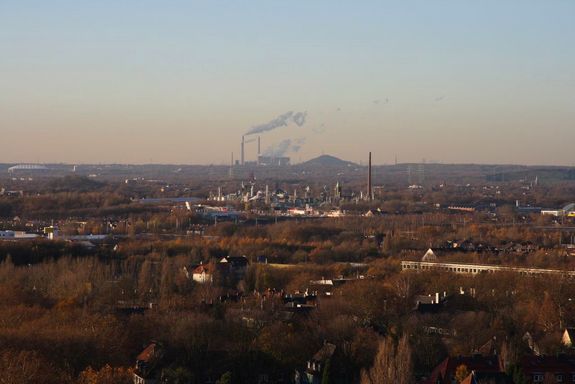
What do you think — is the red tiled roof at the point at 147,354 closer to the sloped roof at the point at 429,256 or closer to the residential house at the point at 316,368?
the residential house at the point at 316,368

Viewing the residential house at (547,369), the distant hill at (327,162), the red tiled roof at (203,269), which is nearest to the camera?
the residential house at (547,369)

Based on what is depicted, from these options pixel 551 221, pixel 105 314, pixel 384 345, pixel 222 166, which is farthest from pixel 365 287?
pixel 222 166

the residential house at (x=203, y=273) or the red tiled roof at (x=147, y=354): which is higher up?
the red tiled roof at (x=147, y=354)

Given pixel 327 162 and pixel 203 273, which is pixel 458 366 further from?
pixel 327 162

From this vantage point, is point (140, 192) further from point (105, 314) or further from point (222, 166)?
point (222, 166)

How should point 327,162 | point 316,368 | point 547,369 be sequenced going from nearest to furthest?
point 547,369
point 316,368
point 327,162

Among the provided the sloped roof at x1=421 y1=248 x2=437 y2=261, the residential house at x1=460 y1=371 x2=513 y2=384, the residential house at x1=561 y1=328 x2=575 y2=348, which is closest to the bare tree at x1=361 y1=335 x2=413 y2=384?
the residential house at x1=460 y1=371 x2=513 y2=384

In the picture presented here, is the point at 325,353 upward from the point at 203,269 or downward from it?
upward

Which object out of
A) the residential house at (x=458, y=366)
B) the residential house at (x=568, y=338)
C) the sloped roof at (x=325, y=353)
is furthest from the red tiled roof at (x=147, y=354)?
the residential house at (x=568, y=338)

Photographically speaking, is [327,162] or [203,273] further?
[327,162]

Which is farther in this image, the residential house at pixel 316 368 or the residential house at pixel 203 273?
the residential house at pixel 203 273

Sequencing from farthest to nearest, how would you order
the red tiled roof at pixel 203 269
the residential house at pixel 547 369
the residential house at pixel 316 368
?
the red tiled roof at pixel 203 269 < the residential house at pixel 316 368 < the residential house at pixel 547 369

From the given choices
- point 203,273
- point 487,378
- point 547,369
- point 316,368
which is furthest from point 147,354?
point 203,273
